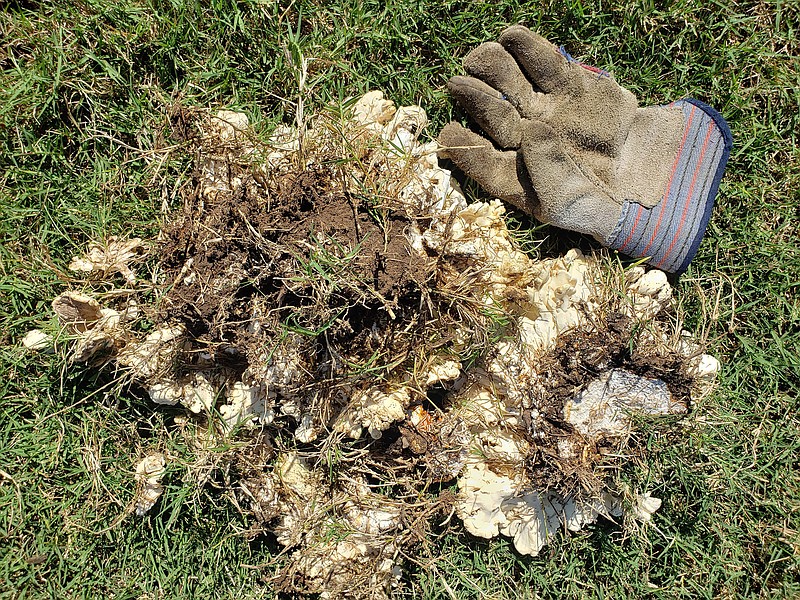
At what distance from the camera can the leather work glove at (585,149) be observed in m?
2.64

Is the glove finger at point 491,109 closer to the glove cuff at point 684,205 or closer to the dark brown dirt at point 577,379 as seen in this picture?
the glove cuff at point 684,205

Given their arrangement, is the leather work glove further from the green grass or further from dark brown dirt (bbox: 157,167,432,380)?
dark brown dirt (bbox: 157,167,432,380)

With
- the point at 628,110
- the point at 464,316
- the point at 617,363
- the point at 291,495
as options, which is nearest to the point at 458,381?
the point at 464,316

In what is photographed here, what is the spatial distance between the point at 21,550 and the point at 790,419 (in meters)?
3.94

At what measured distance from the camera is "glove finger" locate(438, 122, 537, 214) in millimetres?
2730

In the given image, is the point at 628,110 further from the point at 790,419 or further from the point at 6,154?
the point at 6,154

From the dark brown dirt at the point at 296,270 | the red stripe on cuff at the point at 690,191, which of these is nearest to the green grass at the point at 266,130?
the red stripe on cuff at the point at 690,191

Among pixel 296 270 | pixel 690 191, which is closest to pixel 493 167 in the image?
pixel 690 191

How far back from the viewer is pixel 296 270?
2357 mm

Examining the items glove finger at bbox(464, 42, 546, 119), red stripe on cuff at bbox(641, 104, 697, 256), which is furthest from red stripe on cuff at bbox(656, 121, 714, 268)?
glove finger at bbox(464, 42, 546, 119)

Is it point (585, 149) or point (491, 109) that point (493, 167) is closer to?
point (491, 109)

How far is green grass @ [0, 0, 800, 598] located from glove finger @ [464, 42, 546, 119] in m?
0.21

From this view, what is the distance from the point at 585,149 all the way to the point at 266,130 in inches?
58.2

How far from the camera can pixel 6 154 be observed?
9.37 feet
